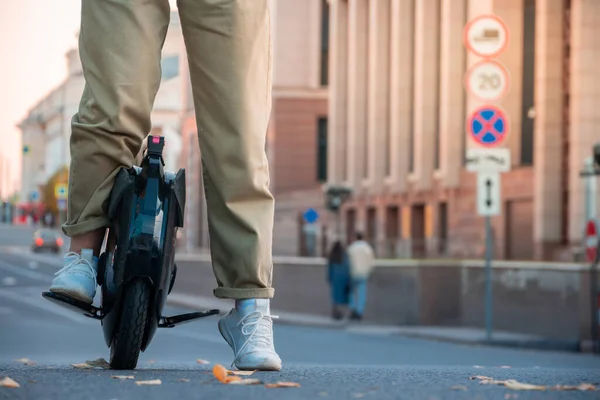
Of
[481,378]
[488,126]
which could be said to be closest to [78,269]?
[481,378]

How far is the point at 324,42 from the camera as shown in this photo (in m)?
64.8

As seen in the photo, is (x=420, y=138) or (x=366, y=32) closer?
(x=420, y=138)

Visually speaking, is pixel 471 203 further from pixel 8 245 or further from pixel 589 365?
pixel 8 245

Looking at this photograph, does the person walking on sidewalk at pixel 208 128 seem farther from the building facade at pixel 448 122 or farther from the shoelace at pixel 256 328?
the building facade at pixel 448 122

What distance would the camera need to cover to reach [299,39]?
65125 mm

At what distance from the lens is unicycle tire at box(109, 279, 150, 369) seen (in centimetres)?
452

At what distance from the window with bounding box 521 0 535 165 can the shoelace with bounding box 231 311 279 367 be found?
33.7 meters

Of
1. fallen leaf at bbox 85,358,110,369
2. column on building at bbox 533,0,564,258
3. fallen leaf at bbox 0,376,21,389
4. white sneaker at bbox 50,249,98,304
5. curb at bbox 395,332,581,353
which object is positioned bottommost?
curb at bbox 395,332,581,353

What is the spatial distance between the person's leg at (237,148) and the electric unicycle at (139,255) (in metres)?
0.13

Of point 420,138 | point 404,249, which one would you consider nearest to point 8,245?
point 420,138

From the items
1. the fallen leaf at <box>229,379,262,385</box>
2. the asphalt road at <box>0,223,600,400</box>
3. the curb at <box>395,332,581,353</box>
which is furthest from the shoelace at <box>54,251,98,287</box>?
the curb at <box>395,332,581,353</box>

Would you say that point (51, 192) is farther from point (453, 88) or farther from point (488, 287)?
point (488, 287)

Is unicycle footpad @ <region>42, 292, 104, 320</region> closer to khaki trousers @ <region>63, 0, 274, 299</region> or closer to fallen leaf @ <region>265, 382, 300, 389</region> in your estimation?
khaki trousers @ <region>63, 0, 274, 299</region>

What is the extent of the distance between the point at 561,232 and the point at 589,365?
69.7 ft
